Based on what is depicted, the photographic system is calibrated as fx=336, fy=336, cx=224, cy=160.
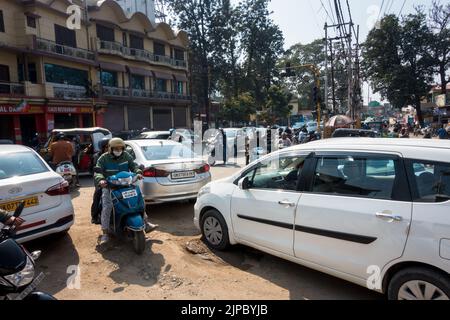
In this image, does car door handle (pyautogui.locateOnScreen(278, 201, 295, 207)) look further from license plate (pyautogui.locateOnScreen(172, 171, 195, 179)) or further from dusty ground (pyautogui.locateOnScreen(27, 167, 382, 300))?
license plate (pyautogui.locateOnScreen(172, 171, 195, 179))

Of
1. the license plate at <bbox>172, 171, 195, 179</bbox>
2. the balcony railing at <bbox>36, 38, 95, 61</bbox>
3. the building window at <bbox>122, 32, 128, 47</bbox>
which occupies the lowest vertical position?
the license plate at <bbox>172, 171, 195, 179</bbox>

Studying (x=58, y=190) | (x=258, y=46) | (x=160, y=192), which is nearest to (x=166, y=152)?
(x=160, y=192)

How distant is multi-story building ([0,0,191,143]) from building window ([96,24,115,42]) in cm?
9

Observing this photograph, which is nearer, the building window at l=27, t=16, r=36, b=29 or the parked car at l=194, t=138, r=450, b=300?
the parked car at l=194, t=138, r=450, b=300

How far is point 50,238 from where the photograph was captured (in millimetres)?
5223

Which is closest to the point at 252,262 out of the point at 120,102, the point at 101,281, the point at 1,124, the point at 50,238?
the point at 101,281

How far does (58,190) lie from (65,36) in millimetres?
25191

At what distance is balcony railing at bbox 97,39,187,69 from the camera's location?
94.8 feet

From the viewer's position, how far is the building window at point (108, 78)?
29.2 m

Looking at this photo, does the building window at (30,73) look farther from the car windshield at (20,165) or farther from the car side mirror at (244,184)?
the car side mirror at (244,184)

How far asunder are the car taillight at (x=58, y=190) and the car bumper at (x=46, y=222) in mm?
146

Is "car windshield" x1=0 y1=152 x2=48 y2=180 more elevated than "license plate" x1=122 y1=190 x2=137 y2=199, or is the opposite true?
"car windshield" x1=0 y1=152 x2=48 y2=180

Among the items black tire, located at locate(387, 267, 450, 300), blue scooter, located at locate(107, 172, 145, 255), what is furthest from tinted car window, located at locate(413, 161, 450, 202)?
blue scooter, located at locate(107, 172, 145, 255)

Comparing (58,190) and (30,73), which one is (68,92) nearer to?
(30,73)
